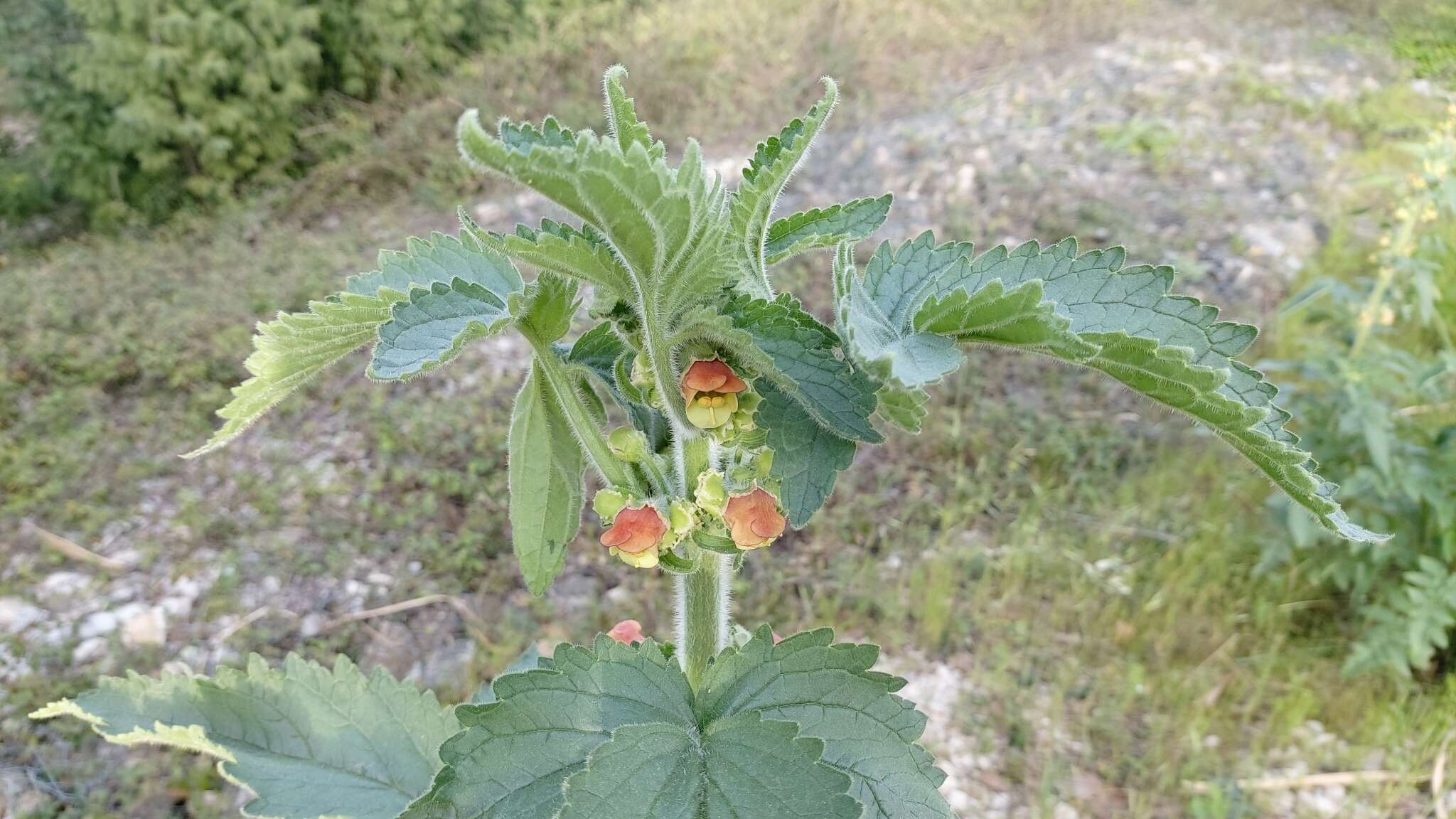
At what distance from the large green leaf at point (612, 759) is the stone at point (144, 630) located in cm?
289

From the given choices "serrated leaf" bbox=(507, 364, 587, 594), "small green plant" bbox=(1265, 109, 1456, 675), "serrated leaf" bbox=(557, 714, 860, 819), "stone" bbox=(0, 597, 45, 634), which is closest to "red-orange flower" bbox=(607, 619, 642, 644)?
"serrated leaf" bbox=(507, 364, 587, 594)

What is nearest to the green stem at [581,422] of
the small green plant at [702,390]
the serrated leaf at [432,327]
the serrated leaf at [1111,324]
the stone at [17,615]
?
the small green plant at [702,390]

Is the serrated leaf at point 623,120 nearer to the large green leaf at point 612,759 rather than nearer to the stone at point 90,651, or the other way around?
the large green leaf at point 612,759

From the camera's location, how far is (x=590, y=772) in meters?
0.90

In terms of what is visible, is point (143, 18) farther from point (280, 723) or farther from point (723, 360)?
point (723, 360)

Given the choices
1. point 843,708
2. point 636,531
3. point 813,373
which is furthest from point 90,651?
point 813,373

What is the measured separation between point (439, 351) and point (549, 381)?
0.28 m

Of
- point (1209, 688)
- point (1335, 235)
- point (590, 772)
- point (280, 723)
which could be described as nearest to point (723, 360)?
point (590, 772)

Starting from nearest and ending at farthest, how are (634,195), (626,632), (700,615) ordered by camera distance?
(634,195) < (700,615) < (626,632)

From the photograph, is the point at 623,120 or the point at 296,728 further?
the point at 296,728

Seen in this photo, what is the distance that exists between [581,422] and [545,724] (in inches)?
12.1

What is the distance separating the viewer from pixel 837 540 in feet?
12.3

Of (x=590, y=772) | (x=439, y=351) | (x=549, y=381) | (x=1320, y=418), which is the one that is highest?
(x=439, y=351)

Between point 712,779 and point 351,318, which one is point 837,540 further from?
point 351,318
